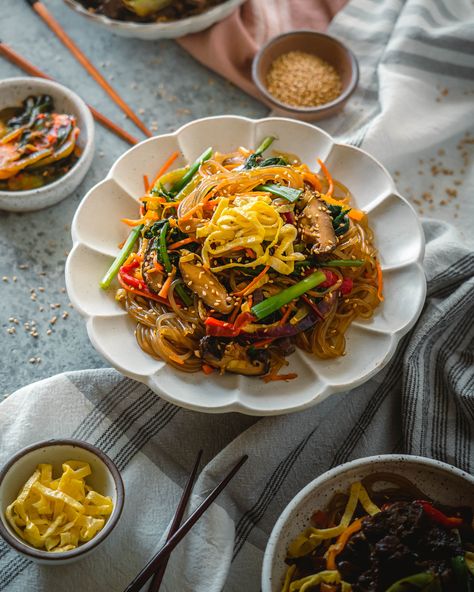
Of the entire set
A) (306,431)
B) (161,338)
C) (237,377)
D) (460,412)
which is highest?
(161,338)

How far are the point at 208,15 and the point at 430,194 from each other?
152 cm

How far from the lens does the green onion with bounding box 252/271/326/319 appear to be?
250 centimetres

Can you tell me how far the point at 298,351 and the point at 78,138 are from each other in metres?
1.59

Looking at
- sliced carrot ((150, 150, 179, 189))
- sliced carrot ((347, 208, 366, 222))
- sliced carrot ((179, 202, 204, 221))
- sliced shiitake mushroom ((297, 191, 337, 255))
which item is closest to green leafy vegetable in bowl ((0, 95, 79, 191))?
sliced carrot ((150, 150, 179, 189))

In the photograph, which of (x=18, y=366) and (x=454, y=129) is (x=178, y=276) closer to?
(x=18, y=366)

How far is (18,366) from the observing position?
2945 mm

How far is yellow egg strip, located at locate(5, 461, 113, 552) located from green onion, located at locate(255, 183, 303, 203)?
128 centimetres

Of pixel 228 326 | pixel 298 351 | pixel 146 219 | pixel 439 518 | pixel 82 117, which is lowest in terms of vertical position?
pixel 439 518

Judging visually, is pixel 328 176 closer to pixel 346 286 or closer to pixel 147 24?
pixel 346 286

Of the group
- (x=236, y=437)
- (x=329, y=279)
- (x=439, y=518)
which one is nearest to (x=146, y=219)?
(x=329, y=279)

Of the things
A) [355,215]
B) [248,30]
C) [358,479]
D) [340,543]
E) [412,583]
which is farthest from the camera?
[248,30]

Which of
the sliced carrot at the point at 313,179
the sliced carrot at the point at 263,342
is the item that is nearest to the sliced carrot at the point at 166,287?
the sliced carrot at the point at 263,342

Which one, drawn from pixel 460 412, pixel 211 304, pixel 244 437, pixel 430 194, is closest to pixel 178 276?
pixel 211 304

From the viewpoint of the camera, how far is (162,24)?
352 centimetres
